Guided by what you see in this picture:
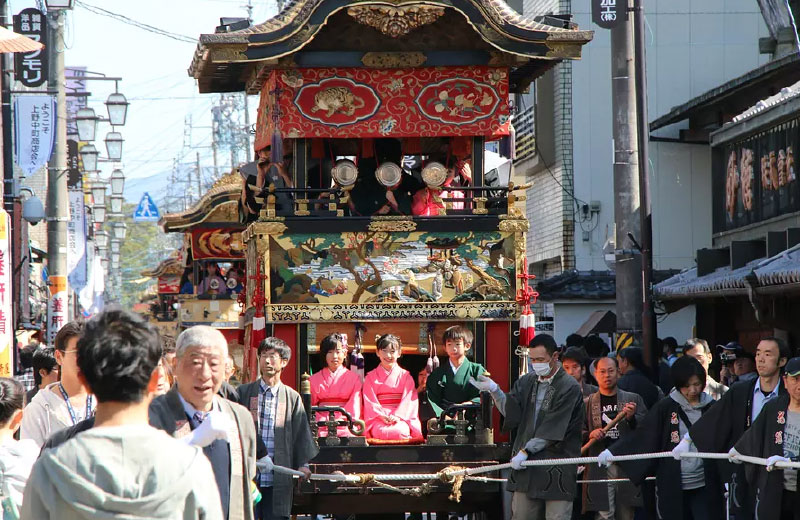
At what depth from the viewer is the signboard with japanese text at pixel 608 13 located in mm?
14438

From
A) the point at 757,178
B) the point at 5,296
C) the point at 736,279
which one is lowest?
the point at 5,296

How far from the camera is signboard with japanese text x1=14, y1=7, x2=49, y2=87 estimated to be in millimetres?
18516

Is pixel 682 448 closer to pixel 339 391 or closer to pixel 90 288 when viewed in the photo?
pixel 339 391

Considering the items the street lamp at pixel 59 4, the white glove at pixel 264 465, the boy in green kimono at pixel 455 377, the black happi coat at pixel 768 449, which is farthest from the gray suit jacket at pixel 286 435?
the street lamp at pixel 59 4

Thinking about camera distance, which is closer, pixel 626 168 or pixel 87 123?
pixel 626 168

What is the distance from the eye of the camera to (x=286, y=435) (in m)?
9.13

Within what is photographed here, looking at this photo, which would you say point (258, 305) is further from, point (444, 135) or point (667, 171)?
point (667, 171)

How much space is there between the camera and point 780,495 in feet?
26.6

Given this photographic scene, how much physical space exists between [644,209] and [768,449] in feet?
23.3

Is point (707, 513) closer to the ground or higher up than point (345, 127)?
closer to the ground

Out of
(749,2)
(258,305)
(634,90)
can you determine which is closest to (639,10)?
(634,90)

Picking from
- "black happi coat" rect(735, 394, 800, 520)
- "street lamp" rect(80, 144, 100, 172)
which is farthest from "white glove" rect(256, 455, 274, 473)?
"street lamp" rect(80, 144, 100, 172)

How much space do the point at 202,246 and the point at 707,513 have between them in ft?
43.9

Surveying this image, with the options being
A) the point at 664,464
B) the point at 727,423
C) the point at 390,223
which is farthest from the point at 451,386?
the point at 727,423
